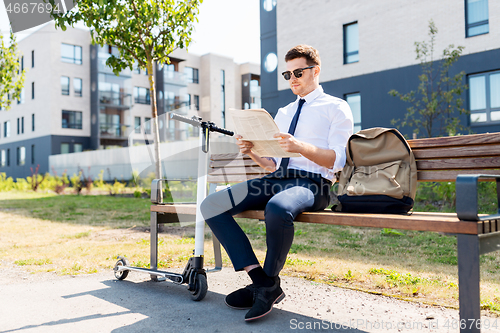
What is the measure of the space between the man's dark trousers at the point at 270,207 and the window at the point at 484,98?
43.6 ft

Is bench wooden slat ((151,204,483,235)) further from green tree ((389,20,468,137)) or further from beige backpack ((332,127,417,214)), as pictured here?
green tree ((389,20,468,137))

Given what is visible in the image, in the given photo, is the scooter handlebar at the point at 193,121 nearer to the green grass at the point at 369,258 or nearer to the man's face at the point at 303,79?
the man's face at the point at 303,79

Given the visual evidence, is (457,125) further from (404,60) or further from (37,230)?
(37,230)

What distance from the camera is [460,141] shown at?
110 inches

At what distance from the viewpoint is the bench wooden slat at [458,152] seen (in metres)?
2.65

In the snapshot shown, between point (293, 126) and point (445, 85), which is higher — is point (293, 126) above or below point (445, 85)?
below

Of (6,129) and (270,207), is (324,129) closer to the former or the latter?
(270,207)

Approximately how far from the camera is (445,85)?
14.1 meters

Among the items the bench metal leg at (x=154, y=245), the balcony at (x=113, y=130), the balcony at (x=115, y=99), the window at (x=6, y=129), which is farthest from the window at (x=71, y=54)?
the bench metal leg at (x=154, y=245)

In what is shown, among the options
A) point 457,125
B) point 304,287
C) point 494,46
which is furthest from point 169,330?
point 494,46

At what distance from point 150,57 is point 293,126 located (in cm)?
463

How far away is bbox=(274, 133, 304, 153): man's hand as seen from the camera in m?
2.60

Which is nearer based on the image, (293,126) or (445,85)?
(293,126)

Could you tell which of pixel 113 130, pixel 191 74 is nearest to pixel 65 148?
pixel 113 130
